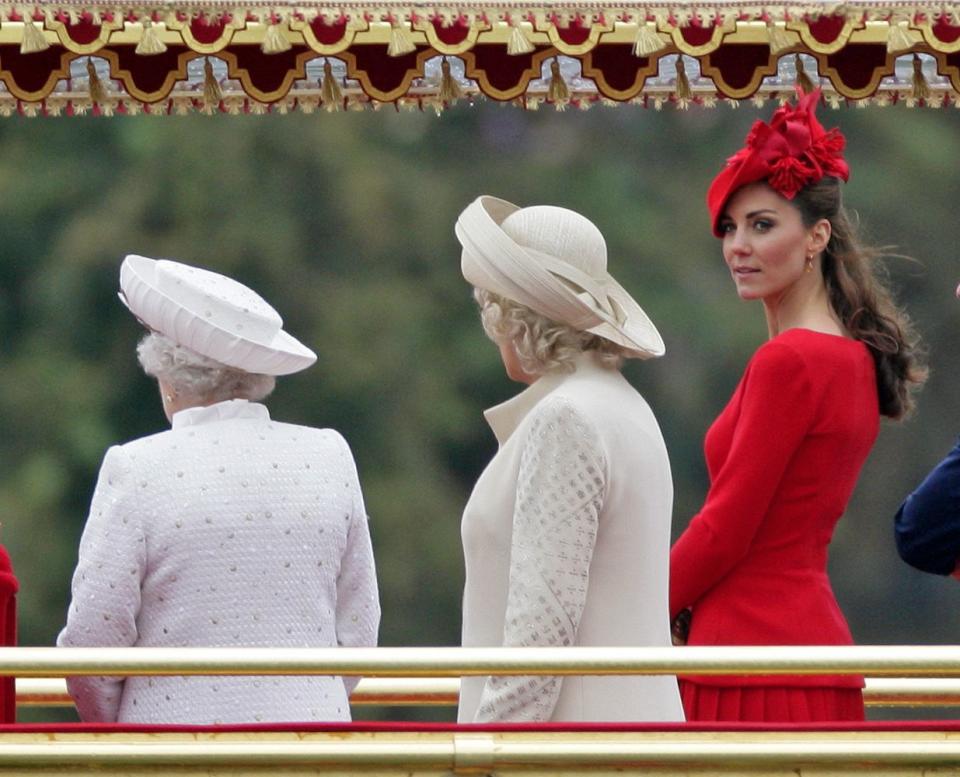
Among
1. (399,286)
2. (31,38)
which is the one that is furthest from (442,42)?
(399,286)

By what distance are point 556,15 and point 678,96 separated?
56cm

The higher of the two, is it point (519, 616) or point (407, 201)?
point (519, 616)

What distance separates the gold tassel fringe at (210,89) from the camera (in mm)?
4977

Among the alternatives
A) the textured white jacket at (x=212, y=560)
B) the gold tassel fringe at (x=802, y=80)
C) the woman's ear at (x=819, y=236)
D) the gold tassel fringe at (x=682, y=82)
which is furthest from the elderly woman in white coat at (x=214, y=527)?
the gold tassel fringe at (x=802, y=80)

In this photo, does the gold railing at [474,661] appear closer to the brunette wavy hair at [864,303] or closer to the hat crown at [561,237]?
the hat crown at [561,237]

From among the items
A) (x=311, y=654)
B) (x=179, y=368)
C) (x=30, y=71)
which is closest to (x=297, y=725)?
(x=311, y=654)

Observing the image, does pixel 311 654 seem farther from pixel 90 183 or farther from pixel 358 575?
pixel 90 183

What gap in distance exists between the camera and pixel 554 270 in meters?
4.29

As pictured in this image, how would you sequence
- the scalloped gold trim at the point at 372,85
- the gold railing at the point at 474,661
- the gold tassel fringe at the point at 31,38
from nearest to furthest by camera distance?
1. the gold railing at the point at 474,661
2. the gold tassel fringe at the point at 31,38
3. the scalloped gold trim at the point at 372,85

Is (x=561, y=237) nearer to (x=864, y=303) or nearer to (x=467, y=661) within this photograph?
(x=864, y=303)

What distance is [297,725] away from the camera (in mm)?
4070

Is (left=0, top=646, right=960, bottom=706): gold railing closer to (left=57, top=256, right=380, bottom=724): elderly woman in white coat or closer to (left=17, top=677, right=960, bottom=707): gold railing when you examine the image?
(left=57, top=256, right=380, bottom=724): elderly woman in white coat

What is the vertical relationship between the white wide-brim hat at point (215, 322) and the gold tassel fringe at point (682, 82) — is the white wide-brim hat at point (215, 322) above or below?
below

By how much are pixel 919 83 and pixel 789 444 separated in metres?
0.94
